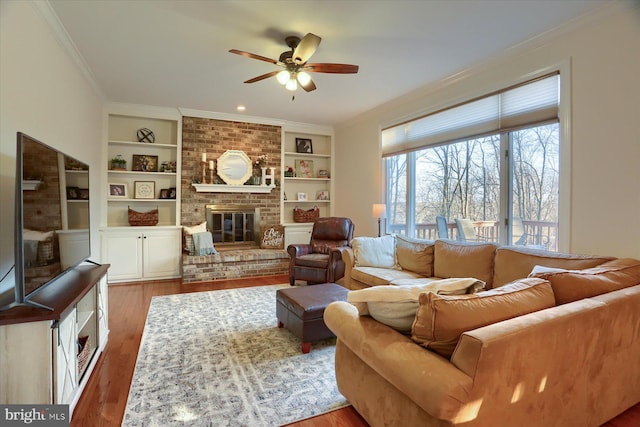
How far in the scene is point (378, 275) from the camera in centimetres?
340

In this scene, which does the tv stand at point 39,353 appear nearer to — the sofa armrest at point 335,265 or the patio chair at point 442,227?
the sofa armrest at point 335,265

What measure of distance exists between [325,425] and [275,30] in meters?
2.93

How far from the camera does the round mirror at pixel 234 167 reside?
18.0 feet

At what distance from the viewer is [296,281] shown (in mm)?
4883

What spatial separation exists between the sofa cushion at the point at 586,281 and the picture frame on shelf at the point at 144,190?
5240 mm

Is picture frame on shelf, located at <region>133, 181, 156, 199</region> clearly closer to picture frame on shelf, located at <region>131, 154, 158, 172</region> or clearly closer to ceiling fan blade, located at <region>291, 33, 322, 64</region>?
picture frame on shelf, located at <region>131, 154, 158, 172</region>

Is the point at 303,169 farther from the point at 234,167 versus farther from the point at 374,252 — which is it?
the point at 374,252

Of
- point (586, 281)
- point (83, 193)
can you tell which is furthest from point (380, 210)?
point (83, 193)

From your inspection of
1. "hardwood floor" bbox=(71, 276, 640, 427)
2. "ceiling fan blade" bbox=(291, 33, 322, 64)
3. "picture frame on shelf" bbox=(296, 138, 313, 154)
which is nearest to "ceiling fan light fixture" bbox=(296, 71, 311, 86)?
"ceiling fan blade" bbox=(291, 33, 322, 64)

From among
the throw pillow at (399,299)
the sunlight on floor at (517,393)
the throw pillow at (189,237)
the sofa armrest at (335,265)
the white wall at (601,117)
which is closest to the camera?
the sunlight on floor at (517,393)

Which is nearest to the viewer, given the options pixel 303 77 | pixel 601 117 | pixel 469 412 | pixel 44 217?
pixel 469 412

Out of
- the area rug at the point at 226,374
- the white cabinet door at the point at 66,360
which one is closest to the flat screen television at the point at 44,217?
the white cabinet door at the point at 66,360

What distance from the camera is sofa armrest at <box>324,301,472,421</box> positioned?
43.1 inches

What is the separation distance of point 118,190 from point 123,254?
39.8 inches
